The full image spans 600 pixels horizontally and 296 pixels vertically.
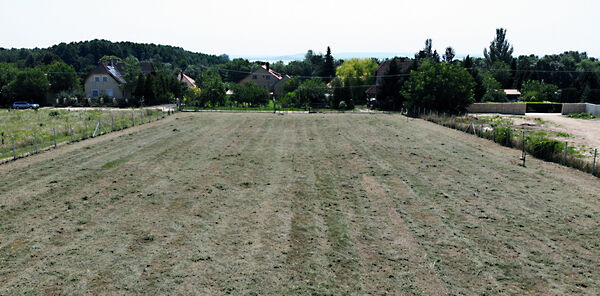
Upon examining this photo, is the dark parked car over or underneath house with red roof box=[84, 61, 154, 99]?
underneath

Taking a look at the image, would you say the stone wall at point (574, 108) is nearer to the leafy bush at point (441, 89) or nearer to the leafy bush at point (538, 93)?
the leafy bush at point (538, 93)

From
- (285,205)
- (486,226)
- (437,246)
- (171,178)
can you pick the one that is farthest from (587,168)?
(171,178)

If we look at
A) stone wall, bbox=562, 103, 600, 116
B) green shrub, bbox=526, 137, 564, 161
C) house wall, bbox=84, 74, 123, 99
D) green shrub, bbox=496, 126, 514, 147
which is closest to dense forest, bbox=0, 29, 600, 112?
house wall, bbox=84, 74, 123, 99

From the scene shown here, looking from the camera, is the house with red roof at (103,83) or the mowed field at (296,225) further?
the house with red roof at (103,83)

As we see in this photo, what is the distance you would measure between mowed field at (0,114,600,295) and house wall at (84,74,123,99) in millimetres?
60972

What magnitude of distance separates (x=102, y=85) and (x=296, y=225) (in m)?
78.5

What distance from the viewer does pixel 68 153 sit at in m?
24.1

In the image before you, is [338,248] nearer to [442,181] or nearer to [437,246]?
[437,246]

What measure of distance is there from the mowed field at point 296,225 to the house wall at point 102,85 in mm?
60972

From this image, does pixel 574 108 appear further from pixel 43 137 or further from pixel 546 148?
pixel 43 137

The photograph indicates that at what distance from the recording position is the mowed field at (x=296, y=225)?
29.9ft

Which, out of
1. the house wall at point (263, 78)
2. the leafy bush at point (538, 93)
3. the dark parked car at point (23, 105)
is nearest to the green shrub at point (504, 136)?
the leafy bush at point (538, 93)

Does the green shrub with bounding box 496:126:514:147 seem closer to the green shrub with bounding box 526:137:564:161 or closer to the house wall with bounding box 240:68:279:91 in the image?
the green shrub with bounding box 526:137:564:161

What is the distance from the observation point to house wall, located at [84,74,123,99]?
79188 millimetres
